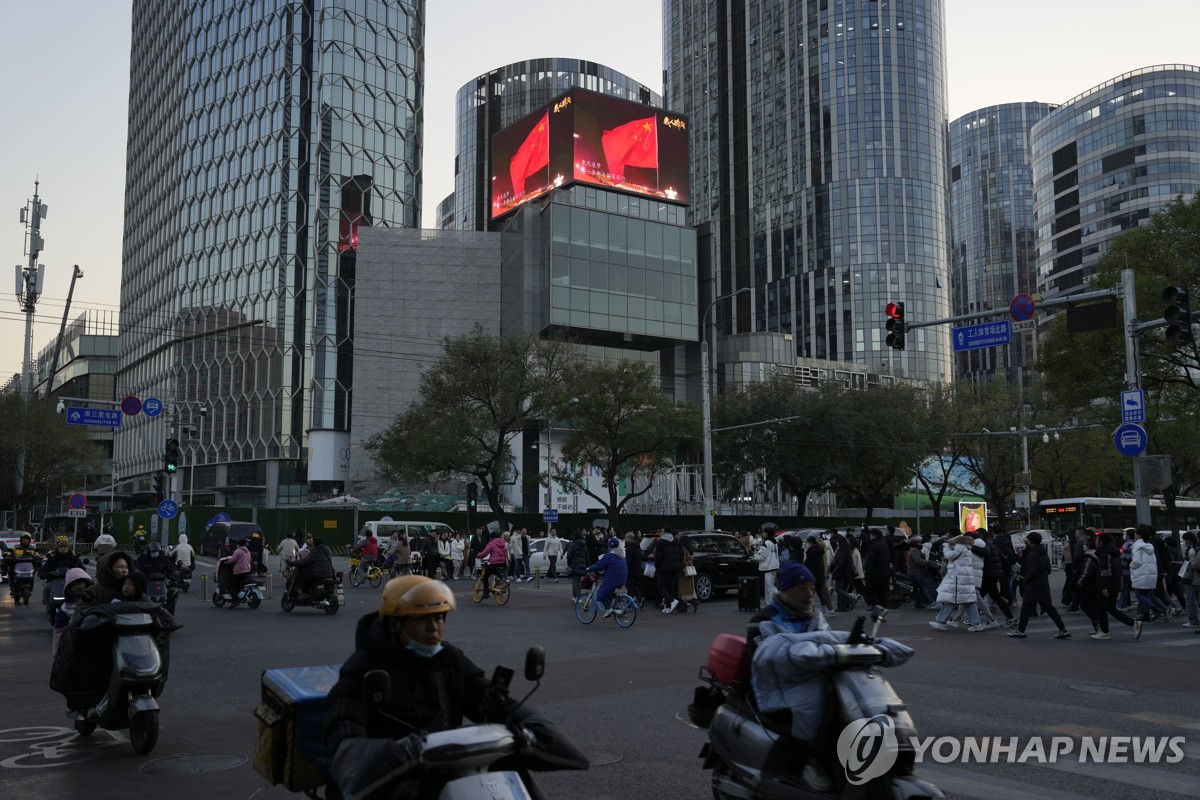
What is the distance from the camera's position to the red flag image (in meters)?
83.9

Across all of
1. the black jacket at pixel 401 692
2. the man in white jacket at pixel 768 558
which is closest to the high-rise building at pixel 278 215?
the man in white jacket at pixel 768 558

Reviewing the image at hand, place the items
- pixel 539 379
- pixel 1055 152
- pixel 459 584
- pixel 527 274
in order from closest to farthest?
pixel 459 584, pixel 539 379, pixel 527 274, pixel 1055 152

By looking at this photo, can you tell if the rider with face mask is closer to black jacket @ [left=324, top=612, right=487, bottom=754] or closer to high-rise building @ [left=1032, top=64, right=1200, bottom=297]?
black jacket @ [left=324, top=612, right=487, bottom=754]

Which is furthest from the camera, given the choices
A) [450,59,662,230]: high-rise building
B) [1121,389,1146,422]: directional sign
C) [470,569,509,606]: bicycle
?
[450,59,662,230]: high-rise building

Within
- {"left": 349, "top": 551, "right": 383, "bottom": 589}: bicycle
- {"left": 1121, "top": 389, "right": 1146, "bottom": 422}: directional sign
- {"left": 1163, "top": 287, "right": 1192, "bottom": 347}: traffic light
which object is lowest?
{"left": 349, "top": 551, "right": 383, "bottom": 589}: bicycle

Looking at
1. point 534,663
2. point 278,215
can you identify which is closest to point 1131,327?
point 534,663

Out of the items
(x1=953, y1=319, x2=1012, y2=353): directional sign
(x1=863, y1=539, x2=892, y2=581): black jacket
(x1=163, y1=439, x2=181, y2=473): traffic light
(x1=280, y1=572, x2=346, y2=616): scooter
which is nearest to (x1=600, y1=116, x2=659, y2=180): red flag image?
(x1=163, y1=439, x2=181, y2=473): traffic light

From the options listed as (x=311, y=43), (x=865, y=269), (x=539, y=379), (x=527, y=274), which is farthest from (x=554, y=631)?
(x=865, y=269)

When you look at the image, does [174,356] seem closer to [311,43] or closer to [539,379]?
[311,43]

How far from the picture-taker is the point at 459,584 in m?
31.2

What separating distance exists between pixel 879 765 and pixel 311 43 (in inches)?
3728

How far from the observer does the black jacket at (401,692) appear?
3.83 m

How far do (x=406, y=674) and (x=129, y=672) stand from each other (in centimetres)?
481

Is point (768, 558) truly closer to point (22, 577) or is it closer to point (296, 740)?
point (22, 577)
